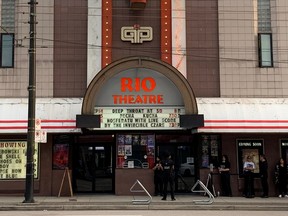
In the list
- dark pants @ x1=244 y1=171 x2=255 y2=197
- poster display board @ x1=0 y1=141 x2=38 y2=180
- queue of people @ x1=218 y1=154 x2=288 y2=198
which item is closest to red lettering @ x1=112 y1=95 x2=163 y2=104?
queue of people @ x1=218 y1=154 x2=288 y2=198

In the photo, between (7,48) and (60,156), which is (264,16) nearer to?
(60,156)

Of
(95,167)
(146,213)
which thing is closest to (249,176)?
(146,213)

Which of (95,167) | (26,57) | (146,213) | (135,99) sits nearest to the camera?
(146,213)

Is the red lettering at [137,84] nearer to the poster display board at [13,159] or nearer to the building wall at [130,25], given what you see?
the building wall at [130,25]

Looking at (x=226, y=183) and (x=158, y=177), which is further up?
(x=158, y=177)

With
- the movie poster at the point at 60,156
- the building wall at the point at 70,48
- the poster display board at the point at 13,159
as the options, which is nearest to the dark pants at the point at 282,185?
the movie poster at the point at 60,156

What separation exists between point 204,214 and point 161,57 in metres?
7.81

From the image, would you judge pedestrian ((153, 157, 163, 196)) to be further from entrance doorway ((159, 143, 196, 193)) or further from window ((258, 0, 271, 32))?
window ((258, 0, 271, 32))

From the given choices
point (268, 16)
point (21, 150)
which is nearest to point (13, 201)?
point (21, 150)

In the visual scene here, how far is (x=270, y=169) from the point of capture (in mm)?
19641

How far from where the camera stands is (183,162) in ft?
67.9

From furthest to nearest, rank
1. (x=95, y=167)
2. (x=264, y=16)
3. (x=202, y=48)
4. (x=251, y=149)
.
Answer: (x=95, y=167) → (x=264, y=16) → (x=202, y=48) → (x=251, y=149)

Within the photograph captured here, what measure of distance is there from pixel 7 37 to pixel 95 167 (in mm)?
6939

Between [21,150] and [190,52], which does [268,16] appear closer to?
[190,52]
